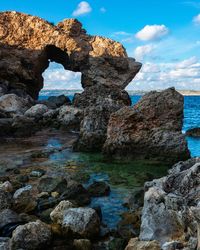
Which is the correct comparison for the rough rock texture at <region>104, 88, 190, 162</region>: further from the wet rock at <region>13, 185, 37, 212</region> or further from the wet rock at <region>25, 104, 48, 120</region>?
the wet rock at <region>25, 104, 48, 120</region>

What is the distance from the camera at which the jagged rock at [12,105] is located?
49731 millimetres

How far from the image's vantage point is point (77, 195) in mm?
17031

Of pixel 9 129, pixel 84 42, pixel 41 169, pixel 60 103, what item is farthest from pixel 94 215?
pixel 84 42

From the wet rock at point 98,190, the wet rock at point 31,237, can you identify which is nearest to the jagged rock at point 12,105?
the wet rock at point 98,190

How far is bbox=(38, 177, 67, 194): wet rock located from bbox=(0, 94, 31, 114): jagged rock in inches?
1220

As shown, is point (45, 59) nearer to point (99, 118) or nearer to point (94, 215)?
point (99, 118)

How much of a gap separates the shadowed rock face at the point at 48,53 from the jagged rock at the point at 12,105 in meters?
7.95

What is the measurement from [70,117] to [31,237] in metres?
34.4

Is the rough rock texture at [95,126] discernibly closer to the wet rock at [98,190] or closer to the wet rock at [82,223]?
the wet rock at [98,190]

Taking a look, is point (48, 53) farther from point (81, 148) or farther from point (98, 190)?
point (98, 190)

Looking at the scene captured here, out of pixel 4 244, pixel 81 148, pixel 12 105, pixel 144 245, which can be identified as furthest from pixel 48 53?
pixel 144 245

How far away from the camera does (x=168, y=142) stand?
25891 millimetres

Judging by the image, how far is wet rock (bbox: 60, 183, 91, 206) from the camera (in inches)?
649

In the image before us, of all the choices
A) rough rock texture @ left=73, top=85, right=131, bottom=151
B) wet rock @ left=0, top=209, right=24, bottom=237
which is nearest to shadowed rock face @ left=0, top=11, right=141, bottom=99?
rough rock texture @ left=73, top=85, right=131, bottom=151
